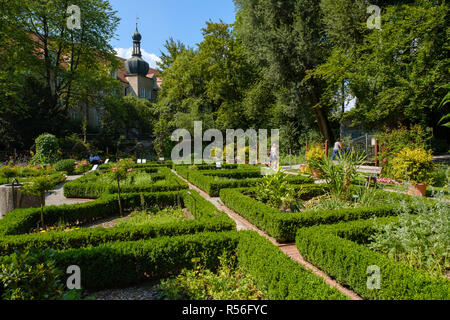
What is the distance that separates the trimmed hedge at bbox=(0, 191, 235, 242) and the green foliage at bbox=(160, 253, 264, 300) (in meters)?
0.99

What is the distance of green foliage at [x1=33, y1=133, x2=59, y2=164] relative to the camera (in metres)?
16.3

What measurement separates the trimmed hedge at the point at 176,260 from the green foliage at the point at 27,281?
0.73 m

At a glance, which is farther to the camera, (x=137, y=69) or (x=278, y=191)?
(x=137, y=69)

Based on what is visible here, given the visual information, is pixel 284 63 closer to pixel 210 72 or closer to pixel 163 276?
pixel 210 72

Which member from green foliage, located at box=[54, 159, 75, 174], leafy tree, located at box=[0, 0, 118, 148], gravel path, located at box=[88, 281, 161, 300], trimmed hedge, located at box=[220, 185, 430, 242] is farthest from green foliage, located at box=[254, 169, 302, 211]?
leafy tree, located at box=[0, 0, 118, 148]

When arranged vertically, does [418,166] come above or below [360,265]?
above

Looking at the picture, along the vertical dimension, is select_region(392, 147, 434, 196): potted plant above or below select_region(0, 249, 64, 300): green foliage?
above

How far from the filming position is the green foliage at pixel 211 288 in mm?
3067

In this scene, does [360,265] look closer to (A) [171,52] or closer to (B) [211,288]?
(B) [211,288]

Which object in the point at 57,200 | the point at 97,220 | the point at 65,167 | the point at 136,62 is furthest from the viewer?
the point at 136,62

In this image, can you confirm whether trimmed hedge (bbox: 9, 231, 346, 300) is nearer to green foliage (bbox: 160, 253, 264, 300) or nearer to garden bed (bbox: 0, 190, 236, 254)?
green foliage (bbox: 160, 253, 264, 300)

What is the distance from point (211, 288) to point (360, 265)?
1.80m

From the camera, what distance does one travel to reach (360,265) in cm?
312

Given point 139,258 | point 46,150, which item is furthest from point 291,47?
point 139,258
